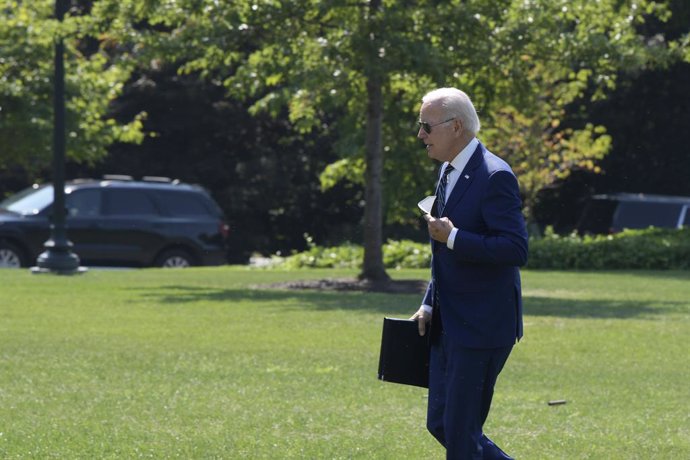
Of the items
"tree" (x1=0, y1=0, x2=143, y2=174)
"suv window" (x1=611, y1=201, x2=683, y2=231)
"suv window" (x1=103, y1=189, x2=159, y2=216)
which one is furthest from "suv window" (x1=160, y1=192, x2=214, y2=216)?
"suv window" (x1=611, y1=201, x2=683, y2=231)

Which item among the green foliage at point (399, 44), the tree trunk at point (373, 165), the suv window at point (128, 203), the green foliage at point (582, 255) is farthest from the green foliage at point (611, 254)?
the tree trunk at point (373, 165)

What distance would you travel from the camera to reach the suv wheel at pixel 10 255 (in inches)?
1075

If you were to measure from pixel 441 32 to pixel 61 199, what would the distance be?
7.05 meters

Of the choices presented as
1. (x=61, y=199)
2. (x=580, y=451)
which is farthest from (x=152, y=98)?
(x=580, y=451)

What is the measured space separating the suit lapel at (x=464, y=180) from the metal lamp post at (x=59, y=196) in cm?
1755

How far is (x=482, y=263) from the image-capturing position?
575 centimetres

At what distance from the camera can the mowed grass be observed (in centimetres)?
828

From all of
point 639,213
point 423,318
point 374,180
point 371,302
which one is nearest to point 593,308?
point 371,302

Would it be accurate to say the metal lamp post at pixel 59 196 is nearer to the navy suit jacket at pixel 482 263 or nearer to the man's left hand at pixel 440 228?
the navy suit jacket at pixel 482 263

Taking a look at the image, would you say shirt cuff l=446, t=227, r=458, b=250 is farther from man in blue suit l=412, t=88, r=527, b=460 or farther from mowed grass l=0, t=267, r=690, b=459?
mowed grass l=0, t=267, r=690, b=459

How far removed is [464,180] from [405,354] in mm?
827

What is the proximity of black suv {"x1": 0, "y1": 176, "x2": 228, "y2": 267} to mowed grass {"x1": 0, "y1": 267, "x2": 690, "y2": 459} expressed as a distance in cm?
816

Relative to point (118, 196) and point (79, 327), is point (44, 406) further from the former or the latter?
point (118, 196)

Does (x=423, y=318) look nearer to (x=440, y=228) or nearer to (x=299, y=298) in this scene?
(x=440, y=228)
